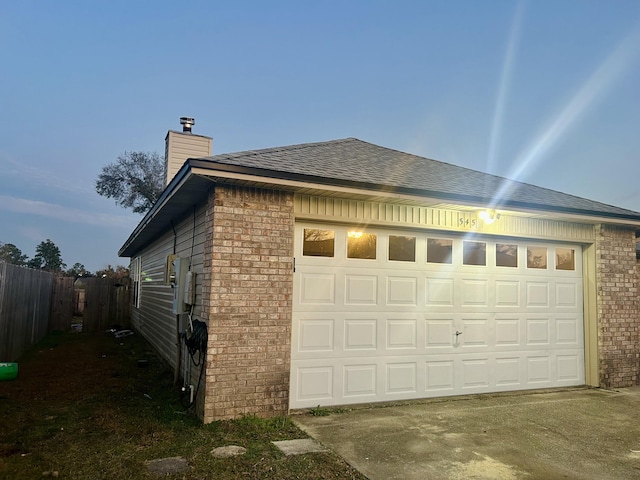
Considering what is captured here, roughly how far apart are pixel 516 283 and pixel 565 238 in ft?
3.90

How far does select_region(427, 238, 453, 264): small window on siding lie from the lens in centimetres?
656

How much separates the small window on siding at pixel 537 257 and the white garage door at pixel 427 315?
2cm

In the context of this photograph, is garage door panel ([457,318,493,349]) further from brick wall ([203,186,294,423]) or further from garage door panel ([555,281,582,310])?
brick wall ([203,186,294,423])

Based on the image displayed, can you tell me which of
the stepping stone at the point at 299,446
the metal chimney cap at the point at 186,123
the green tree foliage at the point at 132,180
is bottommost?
the stepping stone at the point at 299,446

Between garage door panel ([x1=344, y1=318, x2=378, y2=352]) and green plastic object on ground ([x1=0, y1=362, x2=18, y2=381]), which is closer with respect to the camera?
green plastic object on ground ([x1=0, y1=362, x2=18, y2=381])

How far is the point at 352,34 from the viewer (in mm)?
13883

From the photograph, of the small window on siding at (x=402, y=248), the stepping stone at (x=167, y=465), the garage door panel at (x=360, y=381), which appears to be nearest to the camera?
the stepping stone at (x=167, y=465)

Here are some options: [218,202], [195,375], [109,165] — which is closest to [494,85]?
[218,202]

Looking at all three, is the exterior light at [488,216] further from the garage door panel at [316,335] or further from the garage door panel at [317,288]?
the garage door panel at [316,335]

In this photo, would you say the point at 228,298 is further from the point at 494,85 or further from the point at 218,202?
the point at 494,85

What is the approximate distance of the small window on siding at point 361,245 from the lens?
6.07 m

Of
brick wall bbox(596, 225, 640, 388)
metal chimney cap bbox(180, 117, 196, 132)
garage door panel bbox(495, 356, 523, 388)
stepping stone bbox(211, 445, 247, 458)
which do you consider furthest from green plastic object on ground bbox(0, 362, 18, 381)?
brick wall bbox(596, 225, 640, 388)

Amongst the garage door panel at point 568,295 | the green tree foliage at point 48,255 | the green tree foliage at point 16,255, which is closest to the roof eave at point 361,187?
the garage door panel at point 568,295

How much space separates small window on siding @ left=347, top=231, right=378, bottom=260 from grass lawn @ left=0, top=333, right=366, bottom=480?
234 centimetres
